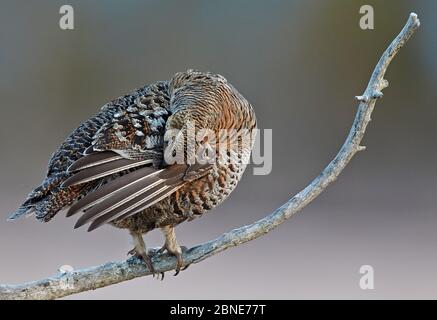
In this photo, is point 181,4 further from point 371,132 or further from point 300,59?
point 371,132

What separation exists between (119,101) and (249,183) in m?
6.18

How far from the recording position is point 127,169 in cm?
416

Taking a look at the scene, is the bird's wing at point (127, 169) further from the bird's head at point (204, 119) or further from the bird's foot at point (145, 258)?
the bird's foot at point (145, 258)

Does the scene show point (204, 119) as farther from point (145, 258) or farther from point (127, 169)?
point (145, 258)

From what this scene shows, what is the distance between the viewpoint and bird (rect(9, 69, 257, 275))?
407cm

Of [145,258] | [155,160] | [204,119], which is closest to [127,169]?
[155,160]

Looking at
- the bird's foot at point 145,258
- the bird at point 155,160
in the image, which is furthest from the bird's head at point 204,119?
the bird's foot at point 145,258

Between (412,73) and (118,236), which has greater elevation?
(412,73)

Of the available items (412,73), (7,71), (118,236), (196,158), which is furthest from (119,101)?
(412,73)

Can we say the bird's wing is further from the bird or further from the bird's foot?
the bird's foot

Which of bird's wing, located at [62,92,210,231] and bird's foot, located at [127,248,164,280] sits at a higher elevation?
bird's wing, located at [62,92,210,231]

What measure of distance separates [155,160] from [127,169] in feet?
0.51

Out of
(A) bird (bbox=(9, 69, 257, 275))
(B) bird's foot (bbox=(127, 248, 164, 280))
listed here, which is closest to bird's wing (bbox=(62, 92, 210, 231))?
(A) bird (bbox=(9, 69, 257, 275))

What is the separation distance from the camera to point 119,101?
4.77m
